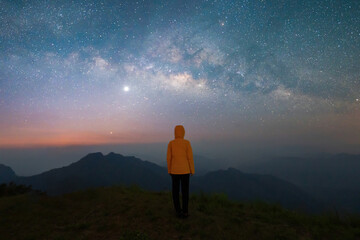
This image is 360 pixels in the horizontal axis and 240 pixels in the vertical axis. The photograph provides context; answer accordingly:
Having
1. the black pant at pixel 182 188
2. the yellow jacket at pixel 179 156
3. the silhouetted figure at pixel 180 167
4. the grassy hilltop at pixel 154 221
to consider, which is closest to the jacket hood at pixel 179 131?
the yellow jacket at pixel 179 156

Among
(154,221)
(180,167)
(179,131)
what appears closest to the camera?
(154,221)

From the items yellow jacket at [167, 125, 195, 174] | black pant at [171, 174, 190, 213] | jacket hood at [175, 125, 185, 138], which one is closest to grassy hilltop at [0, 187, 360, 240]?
black pant at [171, 174, 190, 213]

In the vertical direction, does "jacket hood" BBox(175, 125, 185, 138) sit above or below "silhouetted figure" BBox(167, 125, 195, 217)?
above

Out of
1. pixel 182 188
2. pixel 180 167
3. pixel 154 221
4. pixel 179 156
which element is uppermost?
pixel 179 156

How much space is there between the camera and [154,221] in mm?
5582

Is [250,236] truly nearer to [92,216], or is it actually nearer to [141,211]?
[141,211]

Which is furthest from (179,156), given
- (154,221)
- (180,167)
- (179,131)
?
(154,221)

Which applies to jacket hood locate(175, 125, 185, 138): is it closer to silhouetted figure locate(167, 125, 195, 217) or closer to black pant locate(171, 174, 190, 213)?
silhouetted figure locate(167, 125, 195, 217)

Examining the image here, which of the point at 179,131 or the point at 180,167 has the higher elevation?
the point at 179,131

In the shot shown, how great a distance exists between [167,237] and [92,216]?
339cm

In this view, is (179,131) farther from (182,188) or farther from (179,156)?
(182,188)

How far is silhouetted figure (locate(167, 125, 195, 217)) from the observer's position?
19.2 ft

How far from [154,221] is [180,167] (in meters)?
1.86

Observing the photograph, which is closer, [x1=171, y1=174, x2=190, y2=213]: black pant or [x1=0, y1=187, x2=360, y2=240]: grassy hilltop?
[x1=0, y1=187, x2=360, y2=240]: grassy hilltop
